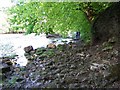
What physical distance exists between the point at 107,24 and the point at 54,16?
0.77 meters

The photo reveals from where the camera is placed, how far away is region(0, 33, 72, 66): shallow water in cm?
420

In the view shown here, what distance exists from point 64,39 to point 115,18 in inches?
78.4

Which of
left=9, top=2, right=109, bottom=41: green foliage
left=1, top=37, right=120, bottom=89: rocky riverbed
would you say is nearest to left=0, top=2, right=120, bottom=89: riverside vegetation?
left=1, top=37, right=120, bottom=89: rocky riverbed

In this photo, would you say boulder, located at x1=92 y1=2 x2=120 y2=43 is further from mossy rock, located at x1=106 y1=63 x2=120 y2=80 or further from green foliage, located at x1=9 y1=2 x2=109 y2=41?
mossy rock, located at x1=106 y1=63 x2=120 y2=80

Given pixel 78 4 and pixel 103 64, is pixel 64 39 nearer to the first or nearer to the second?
pixel 78 4

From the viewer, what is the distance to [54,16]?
349cm

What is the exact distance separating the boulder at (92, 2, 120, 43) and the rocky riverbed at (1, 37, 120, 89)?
159 millimetres

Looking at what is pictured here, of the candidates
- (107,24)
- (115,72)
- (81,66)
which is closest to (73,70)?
(81,66)

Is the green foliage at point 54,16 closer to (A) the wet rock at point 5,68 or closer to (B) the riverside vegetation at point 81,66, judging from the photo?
(B) the riverside vegetation at point 81,66

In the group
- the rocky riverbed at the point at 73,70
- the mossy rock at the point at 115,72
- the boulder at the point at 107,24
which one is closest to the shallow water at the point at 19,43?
the rocky riverbed at the point at 73,70

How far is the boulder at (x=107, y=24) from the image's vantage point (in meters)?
3.18

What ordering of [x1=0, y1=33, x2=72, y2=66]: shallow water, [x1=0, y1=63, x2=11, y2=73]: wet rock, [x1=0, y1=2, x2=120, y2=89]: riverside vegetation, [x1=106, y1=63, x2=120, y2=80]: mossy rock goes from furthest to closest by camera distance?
1. [x1=0, y1=33, x2=72, y2=66]: shallow water
2. [x1=0, y1=63, x2=11, y2=73]: wet rock
3. [x1=0, y1=2, x2=120, y2=89]: riverside vegetation
4. [x1=106, y1=63, x2=120, y2=80]: mossy rock

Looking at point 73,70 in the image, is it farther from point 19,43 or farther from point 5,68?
point 19,43

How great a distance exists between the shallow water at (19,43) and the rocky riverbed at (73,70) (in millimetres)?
539
